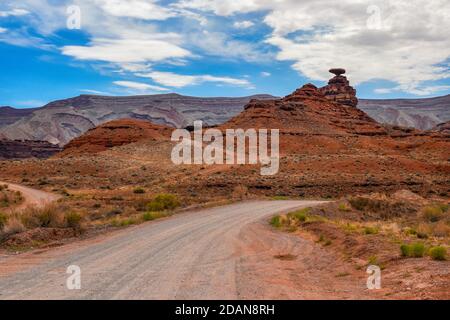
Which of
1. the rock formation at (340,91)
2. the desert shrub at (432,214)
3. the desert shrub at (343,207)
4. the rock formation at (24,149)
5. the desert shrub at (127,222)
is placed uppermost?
the rock formation at (340,91)

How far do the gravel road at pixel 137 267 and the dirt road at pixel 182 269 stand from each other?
0.8 inches

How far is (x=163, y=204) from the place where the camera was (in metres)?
33.7

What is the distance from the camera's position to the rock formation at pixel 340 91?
13638 cm

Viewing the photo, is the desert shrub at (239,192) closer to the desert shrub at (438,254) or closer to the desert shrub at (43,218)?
the desert shrub at (43,218)

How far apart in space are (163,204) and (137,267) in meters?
21.5

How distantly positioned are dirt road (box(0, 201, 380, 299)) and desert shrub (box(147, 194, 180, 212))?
12.7 metres

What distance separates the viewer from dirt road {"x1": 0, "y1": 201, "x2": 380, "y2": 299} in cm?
949

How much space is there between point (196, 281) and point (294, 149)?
236ft

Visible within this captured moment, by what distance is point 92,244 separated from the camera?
16828 millimetres

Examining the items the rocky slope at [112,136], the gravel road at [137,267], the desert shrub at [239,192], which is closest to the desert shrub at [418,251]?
the gravel road at [137,267]

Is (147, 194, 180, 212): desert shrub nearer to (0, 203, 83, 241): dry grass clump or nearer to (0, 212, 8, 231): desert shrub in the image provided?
(0, 203, 83, 241): dry grass clump

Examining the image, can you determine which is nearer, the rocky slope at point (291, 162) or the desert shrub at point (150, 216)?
the desert shrub at point (150, 216)

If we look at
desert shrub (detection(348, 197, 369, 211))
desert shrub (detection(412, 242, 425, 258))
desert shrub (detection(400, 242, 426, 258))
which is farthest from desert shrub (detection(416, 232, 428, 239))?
desert shrub (detection(348, 197, 369, 211))
